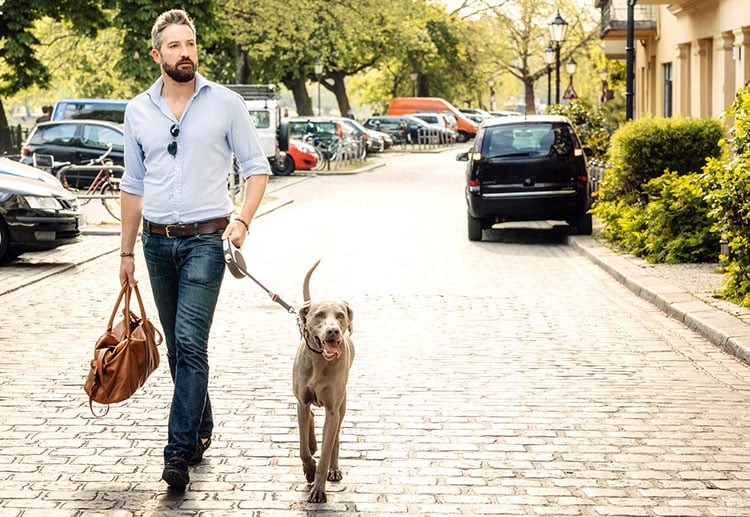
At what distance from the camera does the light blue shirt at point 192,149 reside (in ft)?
18.3

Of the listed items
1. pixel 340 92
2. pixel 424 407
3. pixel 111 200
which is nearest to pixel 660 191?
pixel 424 407

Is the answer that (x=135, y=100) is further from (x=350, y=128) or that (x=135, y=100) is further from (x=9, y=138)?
(x=350, y=128)

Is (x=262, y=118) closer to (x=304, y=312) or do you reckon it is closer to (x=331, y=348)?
(x=304, y=312)

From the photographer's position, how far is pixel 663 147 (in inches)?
645

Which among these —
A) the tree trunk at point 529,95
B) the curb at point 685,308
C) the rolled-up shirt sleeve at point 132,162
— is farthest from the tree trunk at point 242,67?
the rolled-up shirt sleeve at point 132,162

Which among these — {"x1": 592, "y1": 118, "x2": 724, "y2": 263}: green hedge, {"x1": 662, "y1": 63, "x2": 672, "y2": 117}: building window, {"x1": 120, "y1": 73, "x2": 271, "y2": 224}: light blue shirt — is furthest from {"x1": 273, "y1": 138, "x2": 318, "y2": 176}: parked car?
{"x1": 120, "y1": 73, "x2": 271, "y2": 224}: light blue shirt

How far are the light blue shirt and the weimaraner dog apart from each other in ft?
1.99

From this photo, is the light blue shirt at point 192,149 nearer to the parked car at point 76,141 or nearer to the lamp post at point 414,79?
the parked car at point 76,141

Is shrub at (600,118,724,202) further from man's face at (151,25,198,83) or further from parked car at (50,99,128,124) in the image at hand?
parked car at (50,99,128,124)

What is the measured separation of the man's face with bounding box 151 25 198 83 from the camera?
5512mm

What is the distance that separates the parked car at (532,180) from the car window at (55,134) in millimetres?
11500

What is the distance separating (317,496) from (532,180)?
1267 centimetres

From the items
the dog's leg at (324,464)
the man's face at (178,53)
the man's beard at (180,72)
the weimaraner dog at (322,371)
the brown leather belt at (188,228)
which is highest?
the man's face at (178,53)

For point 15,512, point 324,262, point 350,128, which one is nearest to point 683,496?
point 15,512
